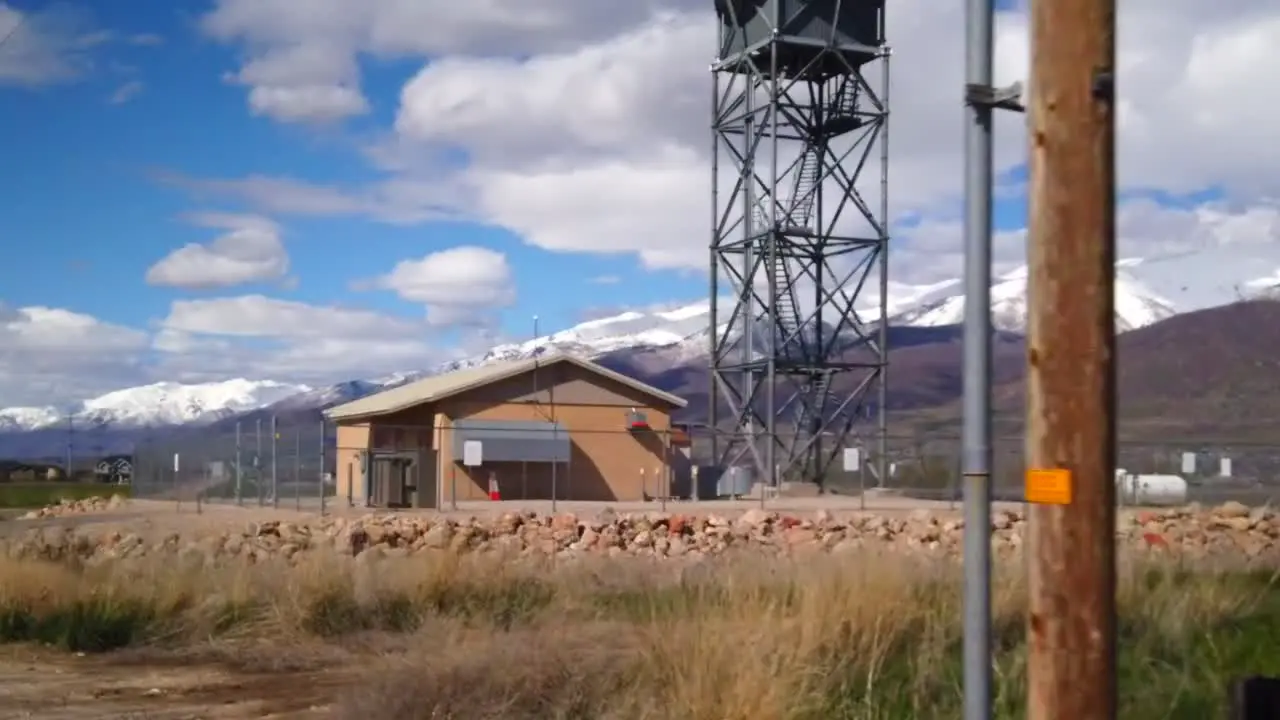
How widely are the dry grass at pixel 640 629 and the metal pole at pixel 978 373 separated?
110 inches

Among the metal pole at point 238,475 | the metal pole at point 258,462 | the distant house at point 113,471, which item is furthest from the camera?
the distant house at point 113,471

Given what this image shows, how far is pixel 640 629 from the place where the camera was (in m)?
11.9

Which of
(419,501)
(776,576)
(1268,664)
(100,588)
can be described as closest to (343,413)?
(419,501)

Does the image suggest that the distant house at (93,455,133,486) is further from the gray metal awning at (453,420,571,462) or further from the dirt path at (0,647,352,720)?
the dirt path at (0,647,352,720)

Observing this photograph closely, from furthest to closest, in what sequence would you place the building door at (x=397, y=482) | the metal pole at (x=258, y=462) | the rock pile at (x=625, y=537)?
the building door at (x=397, y=482), the metal pole at (x=258, y=462), the rock pile at (x=625, y=537)

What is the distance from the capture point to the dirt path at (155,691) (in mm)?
11352

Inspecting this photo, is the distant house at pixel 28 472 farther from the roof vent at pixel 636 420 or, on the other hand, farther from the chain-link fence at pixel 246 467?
the roof vent at pixel 636 420

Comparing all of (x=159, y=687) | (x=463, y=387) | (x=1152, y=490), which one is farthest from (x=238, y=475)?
(x=159, y=687)

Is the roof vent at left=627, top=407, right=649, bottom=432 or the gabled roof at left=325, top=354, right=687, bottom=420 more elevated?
the gabled roof at left=325, top=354, right=687, bottom=420

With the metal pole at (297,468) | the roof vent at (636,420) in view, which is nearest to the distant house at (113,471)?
the roof vent at (636,420)

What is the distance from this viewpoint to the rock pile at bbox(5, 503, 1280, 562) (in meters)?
21.1

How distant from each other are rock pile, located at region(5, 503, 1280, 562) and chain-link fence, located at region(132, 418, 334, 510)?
28.4 ft

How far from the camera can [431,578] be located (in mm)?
16047

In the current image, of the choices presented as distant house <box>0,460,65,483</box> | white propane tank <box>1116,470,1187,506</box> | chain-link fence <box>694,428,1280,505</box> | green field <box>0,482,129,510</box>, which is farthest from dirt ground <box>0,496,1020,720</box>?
distant house <box>0,460,65,483</box>
